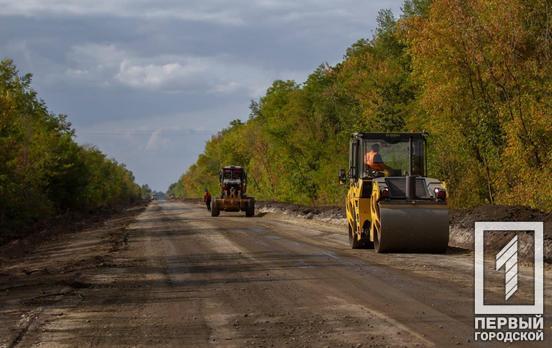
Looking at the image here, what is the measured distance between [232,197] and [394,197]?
2606cm

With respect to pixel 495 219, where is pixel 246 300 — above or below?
below

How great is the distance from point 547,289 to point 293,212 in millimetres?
31688

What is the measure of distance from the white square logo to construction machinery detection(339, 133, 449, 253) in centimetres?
137

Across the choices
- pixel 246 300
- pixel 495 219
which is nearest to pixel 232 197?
pixel 495 219

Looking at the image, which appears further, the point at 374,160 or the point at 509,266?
the point at 374,160

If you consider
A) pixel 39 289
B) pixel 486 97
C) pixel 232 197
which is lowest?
pixel 39 289

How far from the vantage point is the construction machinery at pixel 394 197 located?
15297 mm

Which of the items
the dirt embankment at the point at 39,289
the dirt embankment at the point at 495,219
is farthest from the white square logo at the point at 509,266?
the dirt embankment at the point at 39,289

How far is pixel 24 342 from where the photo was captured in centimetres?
738

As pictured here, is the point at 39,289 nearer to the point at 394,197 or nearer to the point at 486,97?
the point at 394,197

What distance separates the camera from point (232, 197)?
135ft

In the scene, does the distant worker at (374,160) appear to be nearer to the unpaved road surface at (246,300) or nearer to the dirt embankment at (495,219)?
the unpaved road surface at (246,300)

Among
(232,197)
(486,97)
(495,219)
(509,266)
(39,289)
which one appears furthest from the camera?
(232,197)

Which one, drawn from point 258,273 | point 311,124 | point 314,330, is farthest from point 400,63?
point 314,330
